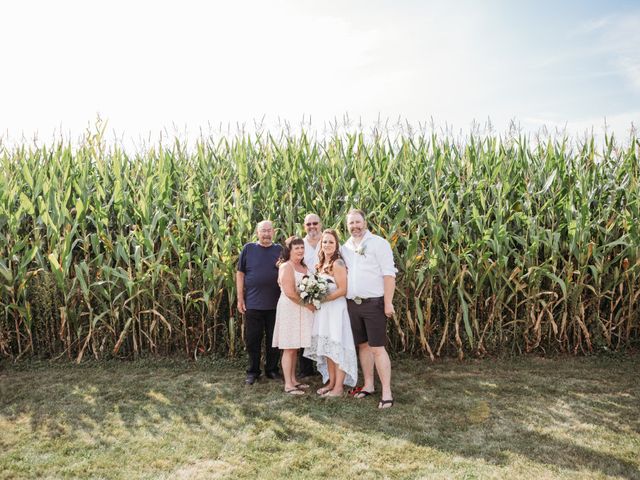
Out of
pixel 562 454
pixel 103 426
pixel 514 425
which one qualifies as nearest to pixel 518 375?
pixel 514 425

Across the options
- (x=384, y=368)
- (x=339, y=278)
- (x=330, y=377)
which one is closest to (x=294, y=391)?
(x=330, y=377)

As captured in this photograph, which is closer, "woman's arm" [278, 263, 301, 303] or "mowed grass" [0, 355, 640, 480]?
"mowed grass" [0, 355, 640, 480]

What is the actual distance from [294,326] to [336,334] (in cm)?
40

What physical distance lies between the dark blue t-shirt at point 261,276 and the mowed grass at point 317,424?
2.44 ft

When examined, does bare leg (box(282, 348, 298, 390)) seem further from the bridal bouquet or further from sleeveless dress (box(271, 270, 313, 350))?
the bridal bouquet

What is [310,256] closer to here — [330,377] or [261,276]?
[261,276]

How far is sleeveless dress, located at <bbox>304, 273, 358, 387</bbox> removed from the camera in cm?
464

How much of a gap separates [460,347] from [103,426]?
3420mm

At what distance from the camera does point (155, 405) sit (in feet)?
15.4

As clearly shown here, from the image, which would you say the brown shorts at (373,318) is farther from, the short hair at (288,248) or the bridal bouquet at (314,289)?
the short hair at (288,248)

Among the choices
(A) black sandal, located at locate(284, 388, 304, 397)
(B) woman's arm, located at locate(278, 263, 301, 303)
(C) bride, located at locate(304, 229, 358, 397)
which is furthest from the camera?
(A) black sandal, located at locate(284, 388, 304, 397)

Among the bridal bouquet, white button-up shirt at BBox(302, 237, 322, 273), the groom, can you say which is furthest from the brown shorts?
white button-up shirt at BBox(302, 237, 322, 273)

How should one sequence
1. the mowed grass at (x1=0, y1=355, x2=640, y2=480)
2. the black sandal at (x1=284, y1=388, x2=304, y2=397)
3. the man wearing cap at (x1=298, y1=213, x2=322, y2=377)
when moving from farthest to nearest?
the man wearing cap at (x1=298, y1=213, x2=322, y2=377), the black sandal at (x1=284, y1=388, x2=304, y2=397), the mowed grass at (x1=0, y1=355, x2=640, y2=480)

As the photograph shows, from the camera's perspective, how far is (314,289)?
4543 millimetres
